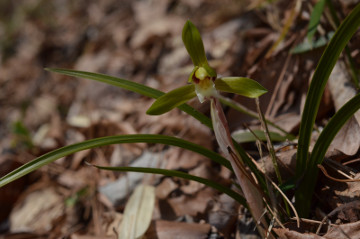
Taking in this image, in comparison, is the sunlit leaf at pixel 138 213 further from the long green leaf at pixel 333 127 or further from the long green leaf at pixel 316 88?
the long green leaf at pixel 333 127

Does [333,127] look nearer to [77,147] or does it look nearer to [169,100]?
[169,100]

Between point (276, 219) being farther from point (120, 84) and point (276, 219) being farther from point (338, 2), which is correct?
point (338, 2)

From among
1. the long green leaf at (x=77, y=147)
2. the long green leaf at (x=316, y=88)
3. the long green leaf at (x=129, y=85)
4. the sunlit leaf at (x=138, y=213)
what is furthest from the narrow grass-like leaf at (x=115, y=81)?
the sunlit leaf at (x=138, y=213)

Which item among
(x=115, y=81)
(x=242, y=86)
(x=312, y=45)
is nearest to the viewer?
(x=242, y=86)

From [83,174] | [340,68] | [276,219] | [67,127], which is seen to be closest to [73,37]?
[67,127]

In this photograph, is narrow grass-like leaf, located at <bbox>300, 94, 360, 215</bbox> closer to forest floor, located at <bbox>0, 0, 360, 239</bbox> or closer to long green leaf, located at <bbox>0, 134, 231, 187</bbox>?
forest floor, located at <bbox>0, 0, 360, 239</bbox>

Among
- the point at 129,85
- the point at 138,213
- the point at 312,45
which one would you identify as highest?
the point at 312,45

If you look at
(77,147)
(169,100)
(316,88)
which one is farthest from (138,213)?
(316,88)
